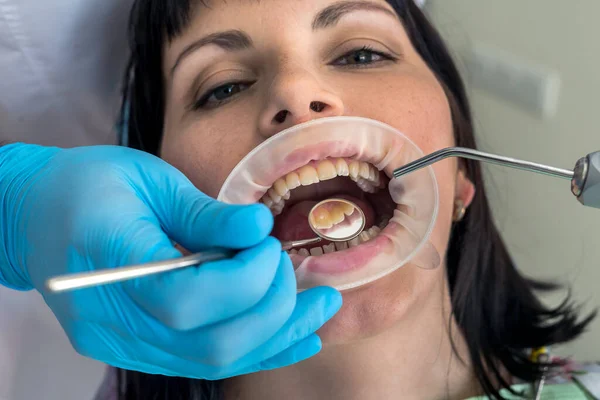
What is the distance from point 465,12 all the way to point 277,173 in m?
1.16

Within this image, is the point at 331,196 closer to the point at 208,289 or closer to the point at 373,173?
the point at 373,173

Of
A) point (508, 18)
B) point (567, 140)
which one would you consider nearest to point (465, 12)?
point (508, 18)

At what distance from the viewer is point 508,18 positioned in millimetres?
1669

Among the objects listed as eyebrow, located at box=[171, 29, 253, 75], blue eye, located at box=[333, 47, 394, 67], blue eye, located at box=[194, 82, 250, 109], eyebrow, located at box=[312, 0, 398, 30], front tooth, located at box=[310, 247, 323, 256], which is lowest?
front tooth, located at box=[310, 247, 323, 256]

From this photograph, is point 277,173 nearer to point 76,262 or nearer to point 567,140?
point 76,262

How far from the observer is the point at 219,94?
109 cm

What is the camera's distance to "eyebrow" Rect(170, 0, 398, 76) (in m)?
1.01

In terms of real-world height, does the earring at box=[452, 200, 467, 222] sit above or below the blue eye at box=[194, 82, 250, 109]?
below

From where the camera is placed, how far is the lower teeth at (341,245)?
3.17 ft

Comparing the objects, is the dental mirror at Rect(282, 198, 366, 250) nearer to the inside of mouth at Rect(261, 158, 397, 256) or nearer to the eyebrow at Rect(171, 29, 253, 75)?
the inside of mouth at Rect(261, 158, 397, 256)

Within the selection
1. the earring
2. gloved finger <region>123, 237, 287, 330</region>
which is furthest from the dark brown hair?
gloved finger <region>123, 237, 287, 330</region>

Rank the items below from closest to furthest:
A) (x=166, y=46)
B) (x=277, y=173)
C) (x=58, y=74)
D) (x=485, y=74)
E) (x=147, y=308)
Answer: (x=147, y=308), (x=277, y=173), (x=166, y=46), (x=58, y=74), (x=485, y=74)

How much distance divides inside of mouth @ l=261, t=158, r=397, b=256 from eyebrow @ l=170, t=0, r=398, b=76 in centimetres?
26

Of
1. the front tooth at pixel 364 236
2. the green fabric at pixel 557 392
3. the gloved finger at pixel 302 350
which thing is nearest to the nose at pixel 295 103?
the front tooth at pixel 364 236
